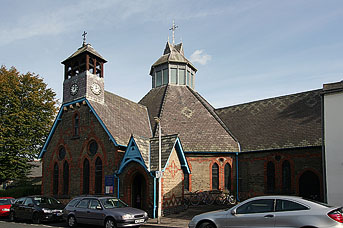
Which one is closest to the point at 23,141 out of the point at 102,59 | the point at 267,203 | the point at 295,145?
the point at 102,59

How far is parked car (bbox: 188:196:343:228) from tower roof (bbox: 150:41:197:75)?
24707 millimetres

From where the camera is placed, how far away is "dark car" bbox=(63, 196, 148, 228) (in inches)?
539

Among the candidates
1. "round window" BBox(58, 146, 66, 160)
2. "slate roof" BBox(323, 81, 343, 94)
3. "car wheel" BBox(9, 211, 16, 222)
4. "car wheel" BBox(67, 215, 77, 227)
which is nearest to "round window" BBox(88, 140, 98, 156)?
"round window" BBox(58, 146, 66, 160)

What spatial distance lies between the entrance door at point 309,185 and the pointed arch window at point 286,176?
34.6 inches

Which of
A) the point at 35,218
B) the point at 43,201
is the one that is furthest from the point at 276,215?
the point at 43,201

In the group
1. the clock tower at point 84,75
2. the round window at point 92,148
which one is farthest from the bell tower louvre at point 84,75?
the round window at point 92,148

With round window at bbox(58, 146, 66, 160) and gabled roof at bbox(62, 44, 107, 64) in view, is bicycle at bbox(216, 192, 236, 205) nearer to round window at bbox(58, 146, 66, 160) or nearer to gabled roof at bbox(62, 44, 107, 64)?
round window at bbox(58, 146, 66, 160)

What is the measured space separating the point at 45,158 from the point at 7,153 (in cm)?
917

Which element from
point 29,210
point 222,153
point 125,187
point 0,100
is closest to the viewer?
point 29,210

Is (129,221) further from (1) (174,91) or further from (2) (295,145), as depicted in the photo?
(1) (174,91)

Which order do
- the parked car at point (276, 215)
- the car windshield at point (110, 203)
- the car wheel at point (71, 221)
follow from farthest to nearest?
1. the car wheel at point (71, 221)
2. the car windshield at point (110, 203)
3. the parked car at point (276, 215)

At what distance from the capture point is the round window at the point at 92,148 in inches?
889

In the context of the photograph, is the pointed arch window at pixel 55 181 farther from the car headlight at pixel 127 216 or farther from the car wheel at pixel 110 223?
the car headlight at pixel 127 216

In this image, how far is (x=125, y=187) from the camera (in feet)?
64.6
